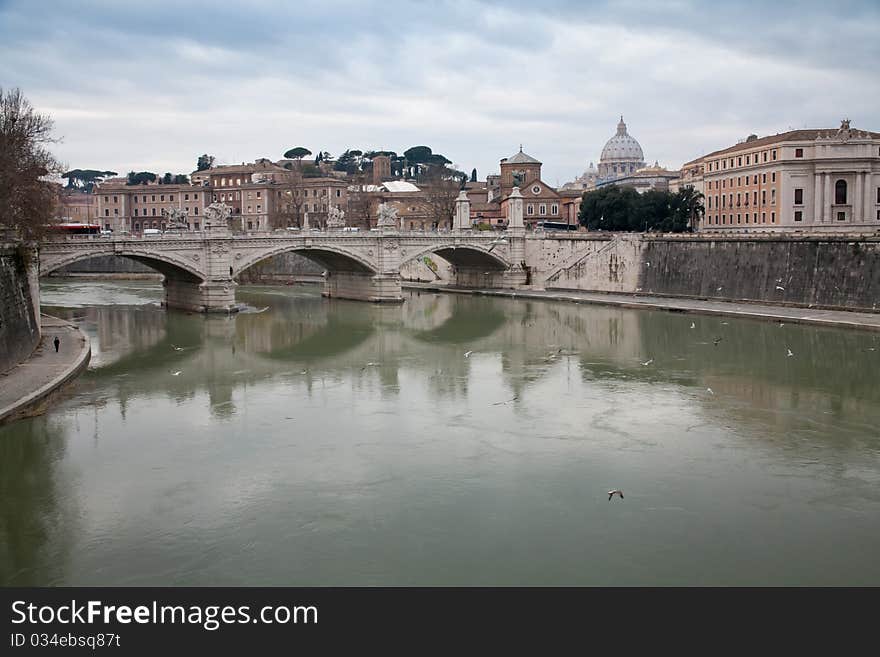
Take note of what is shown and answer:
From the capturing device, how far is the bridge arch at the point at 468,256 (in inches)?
1502

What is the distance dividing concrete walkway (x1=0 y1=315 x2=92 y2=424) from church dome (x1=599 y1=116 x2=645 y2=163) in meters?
89.3

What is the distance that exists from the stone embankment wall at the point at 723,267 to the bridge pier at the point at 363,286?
754 centimetres

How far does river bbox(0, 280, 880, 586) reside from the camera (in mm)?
9484

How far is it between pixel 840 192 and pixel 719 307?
16.2m

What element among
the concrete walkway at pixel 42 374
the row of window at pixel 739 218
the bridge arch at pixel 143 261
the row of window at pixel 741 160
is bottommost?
the concrete walkway at pixel 42 374

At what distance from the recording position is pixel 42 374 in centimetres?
1802

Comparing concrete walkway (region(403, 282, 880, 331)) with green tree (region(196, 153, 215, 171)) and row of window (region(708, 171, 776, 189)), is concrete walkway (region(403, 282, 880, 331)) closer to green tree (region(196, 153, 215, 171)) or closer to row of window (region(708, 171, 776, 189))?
row of window (region(708, 171, 776, 189))

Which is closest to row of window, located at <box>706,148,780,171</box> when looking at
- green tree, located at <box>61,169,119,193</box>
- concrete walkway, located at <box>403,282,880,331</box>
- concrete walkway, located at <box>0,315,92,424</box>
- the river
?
concrete walkway, located at <box>403,282,880,331</box>

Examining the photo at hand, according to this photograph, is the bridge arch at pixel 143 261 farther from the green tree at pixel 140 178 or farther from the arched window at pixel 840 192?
the green tree at pixel 140 178

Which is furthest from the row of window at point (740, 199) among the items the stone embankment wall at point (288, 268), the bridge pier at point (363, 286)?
the stone embankment wall at point (288, 268)

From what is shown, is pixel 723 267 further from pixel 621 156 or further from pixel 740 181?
pixel 621 156

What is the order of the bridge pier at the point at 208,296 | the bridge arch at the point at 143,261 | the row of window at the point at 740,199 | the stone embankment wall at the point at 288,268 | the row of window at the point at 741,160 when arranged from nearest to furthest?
1. the bridge arch at the point at 143,261
2. the bridge pier at the point at 208,296
3. the row of window at the point at 740,199
4. the row of window at the point at 741,160
5. the stone embankment wall at the point at 288,268

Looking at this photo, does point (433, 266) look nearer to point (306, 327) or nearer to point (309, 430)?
point (306, 327)
